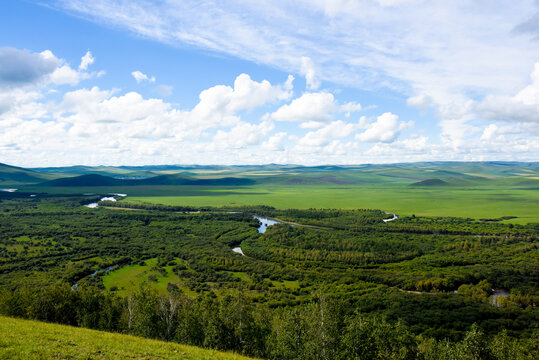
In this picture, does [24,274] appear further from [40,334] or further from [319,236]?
[319,236]

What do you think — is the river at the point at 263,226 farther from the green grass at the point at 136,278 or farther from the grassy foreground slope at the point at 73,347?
the grassy foreground slope at the point at 73,347

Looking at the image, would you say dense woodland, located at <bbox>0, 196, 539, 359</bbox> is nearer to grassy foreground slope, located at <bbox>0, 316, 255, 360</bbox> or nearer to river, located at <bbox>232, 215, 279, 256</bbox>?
river, located at <bbox>232, 215, 279, 256</bbox>

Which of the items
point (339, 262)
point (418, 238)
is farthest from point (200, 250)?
point (418, 238)

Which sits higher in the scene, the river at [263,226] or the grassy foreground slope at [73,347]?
the grassy foreground slope at [73,347]

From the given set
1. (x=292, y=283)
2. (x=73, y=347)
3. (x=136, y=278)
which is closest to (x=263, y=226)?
(x=292, y=283)

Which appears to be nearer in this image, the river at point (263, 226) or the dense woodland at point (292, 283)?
the dense woodland at point (292, 283)

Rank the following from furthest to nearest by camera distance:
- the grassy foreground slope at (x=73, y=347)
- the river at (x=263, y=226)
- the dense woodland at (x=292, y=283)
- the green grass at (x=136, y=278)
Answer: the river at (x=263, y=226), the green grass at (x=136, y=278), the dense woodland at (x=292, y=283), the grassy foreground slope at (x=73, y=347)

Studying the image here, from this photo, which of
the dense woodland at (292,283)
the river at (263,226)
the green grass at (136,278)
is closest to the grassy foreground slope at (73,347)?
the dense woodland at (292,283)
